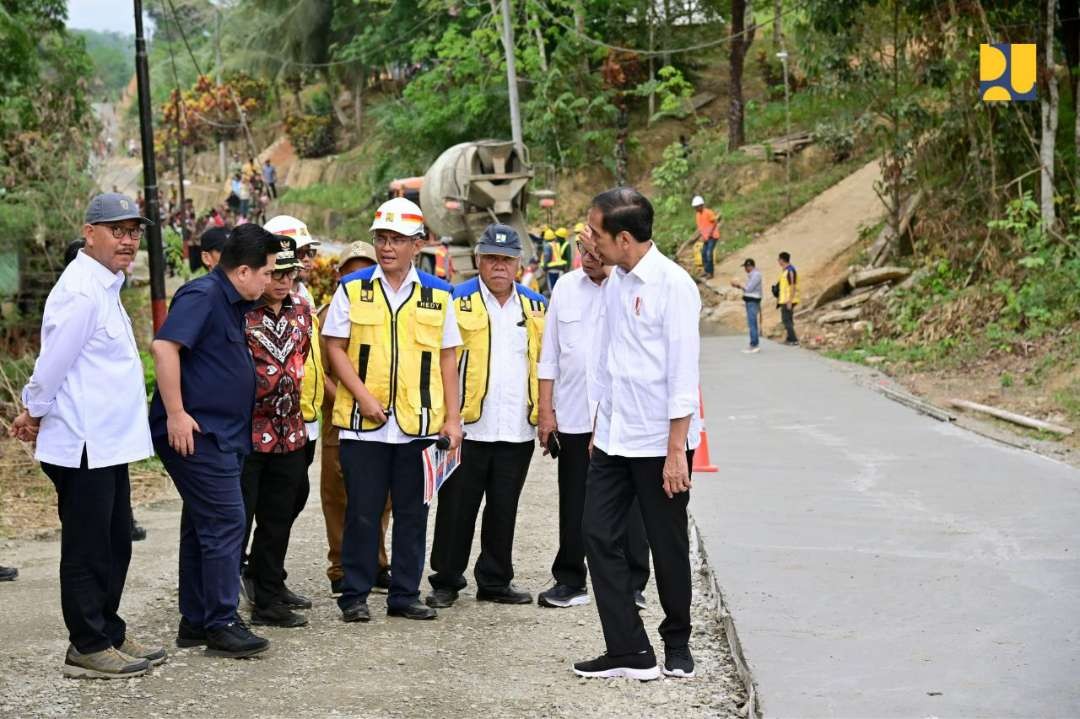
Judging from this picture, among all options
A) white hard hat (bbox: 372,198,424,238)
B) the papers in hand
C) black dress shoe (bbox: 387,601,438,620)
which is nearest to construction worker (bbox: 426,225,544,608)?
the papers in hand

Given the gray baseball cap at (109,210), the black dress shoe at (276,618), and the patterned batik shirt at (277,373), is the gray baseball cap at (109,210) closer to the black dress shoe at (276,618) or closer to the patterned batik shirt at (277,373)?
the patterned batik shirt at (277,373)

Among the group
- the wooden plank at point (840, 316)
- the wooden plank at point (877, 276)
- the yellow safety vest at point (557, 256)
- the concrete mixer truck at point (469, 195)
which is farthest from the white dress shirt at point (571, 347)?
the yellow safety vest at point (557, 256)

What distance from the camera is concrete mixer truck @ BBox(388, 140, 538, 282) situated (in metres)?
24.5

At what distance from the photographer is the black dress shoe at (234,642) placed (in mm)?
6102

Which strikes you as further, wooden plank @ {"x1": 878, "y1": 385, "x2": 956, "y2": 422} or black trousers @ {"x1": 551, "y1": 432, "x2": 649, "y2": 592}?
wooden plank @ {"x1": 878, "y1": 385, "x2": 956, "y2": 422}

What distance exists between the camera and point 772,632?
6250 millimetres

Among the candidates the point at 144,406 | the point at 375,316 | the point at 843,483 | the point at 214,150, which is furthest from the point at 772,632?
the point at 214,150

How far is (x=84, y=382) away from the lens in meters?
5.78

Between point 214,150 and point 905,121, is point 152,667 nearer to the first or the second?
point 905,121

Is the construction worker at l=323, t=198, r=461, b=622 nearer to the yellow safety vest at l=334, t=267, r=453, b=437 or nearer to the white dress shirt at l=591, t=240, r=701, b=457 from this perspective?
the yellow safety vest at l=334, t=267, r=453, b=437

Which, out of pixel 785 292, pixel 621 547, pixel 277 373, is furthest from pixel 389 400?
pixel 785 292

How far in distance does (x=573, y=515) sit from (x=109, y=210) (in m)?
2.84

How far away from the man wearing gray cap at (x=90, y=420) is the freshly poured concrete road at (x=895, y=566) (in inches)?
110

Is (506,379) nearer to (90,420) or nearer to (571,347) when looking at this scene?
(571,347)
